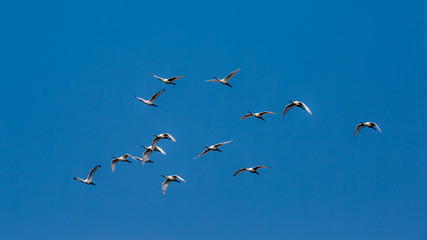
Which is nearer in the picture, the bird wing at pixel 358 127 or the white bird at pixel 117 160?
the bird wing at pixel 358 127

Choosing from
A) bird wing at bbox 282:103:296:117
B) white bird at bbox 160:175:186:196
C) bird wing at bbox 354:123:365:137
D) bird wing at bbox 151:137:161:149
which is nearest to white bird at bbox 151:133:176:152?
bird wing at bbox 151:137:161:149

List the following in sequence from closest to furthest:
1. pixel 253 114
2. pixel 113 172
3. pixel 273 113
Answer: pixel 273 113
pixel 253 114
pixel 113 172

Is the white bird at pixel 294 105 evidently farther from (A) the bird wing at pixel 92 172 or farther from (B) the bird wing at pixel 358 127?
(A) the bird wing at pixel 92 172

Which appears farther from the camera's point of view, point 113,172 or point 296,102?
point 113,172

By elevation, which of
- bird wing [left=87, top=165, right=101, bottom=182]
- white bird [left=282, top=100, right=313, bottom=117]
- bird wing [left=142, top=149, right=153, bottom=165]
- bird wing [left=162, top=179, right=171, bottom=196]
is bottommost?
bird wing [left=162, top=179, right=171, bottom=196]

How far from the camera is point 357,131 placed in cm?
8375

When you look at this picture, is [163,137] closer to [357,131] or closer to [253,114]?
[253,114]

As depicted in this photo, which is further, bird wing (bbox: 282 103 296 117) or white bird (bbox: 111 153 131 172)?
white bird (bbox: 111 153 131 172)

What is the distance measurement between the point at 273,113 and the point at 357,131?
534 inches

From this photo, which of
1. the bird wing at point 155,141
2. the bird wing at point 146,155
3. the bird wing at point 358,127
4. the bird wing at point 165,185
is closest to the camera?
the bird wing at point 358,127

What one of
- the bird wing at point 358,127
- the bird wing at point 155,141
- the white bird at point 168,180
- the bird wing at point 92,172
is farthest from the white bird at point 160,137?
the bird wing at point 358,127

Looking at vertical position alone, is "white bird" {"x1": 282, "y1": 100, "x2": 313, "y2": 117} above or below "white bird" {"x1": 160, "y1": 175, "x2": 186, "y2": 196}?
above

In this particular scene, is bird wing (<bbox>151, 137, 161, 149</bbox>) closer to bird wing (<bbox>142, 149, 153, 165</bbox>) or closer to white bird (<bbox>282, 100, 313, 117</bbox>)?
bird wing (<bbox>142, 149, 153, 165</bbox>)

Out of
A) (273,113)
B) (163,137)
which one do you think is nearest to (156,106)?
(163,137)
